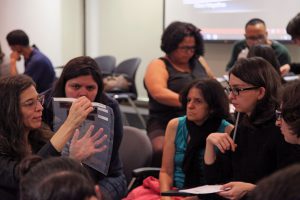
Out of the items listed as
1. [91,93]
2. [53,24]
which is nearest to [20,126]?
[91,93]

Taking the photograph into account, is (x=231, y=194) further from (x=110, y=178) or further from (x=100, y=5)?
(x=100, y=5)

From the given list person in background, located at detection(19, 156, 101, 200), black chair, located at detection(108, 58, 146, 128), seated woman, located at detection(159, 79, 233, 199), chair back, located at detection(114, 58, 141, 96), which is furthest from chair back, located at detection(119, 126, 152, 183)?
chair back, located at detection(114, 58, 141, 96)

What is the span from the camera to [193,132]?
2402mm

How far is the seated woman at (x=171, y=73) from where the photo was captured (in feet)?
10.9

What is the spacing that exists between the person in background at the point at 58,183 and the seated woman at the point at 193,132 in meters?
1.30

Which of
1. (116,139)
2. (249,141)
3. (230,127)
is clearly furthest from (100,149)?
(230,127)

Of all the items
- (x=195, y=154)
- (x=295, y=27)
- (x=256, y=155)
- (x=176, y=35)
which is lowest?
(x=195, y=154)

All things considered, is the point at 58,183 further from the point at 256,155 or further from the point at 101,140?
the point at 256,155

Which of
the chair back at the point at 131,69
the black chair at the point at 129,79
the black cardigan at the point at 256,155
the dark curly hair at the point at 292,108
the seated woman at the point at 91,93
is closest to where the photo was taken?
the dark curly hair at the point at 292,108

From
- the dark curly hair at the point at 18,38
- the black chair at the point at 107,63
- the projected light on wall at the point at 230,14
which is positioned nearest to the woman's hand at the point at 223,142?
the projected light on wall at the point at 230,14

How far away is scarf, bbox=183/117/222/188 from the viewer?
7.70 feet

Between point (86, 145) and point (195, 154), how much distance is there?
722 millimetres

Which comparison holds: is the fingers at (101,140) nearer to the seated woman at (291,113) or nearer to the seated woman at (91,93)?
the seated woman at (91,93)

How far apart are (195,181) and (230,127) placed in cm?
32
